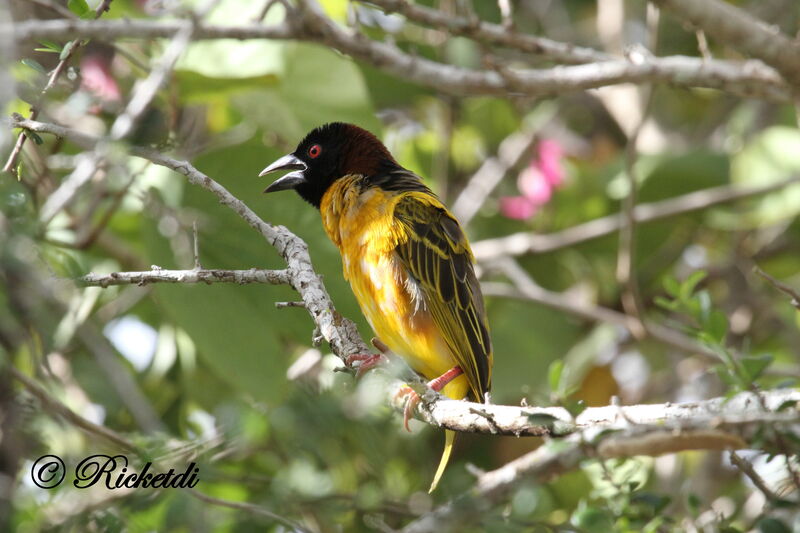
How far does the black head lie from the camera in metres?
3.93

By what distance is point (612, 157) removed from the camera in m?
→ 6.18

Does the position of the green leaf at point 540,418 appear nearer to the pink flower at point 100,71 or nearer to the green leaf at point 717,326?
the green leaf at point 717,326

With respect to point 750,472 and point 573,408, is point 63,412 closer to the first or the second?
point 573,408

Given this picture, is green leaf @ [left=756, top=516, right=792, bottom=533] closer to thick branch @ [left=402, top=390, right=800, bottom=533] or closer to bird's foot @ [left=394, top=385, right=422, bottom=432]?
thick branch @ [left=402, top=390, right=800, bottom=533]

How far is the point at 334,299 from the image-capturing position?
3648 mm

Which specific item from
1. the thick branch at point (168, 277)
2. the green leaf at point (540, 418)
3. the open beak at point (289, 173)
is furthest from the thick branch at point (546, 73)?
the green leaf at point (540, 418)

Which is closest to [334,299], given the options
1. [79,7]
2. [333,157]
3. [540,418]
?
[333,157]

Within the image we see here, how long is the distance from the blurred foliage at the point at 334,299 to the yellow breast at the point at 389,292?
196 mm

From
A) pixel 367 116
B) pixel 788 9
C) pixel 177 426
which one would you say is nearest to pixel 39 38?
pixel 367 116

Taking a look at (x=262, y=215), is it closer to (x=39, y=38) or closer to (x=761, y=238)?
(x=39, y=38)

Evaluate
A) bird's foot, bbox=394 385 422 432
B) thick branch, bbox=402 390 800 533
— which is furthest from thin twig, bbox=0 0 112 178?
thick branch, bbox=402 390 800 533

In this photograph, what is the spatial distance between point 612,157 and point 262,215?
10.4 feet

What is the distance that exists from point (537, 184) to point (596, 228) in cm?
40

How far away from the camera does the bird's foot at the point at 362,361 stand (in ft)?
8.58
